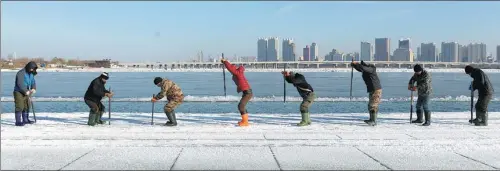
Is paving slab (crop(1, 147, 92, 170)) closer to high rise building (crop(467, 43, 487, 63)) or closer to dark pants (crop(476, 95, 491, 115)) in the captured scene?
dark pants (crop(476, 95, 491, 115))

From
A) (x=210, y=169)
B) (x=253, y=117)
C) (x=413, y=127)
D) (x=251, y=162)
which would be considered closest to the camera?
(x=210, y=169)

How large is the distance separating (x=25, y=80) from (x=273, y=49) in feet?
285

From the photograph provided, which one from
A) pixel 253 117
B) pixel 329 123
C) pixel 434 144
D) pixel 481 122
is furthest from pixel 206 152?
pixel 481 122

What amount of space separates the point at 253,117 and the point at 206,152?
5829 mm

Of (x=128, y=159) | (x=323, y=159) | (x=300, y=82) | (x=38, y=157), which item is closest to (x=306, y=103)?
(x=300, y=82)

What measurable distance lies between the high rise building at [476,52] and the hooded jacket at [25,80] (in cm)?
12322

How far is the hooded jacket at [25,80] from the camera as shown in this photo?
11375 mm

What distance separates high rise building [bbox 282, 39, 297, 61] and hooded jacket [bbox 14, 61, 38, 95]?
86408mm

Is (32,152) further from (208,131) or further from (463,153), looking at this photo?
(463,153)

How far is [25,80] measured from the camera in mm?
11461

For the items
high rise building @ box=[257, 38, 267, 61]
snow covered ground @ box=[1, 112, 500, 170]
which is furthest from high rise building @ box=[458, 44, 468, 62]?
snow covered ground @ box=[1, 112, 500, 170]

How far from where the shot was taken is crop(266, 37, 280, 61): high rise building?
9375 cm

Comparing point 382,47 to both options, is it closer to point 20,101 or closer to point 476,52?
point 476,52

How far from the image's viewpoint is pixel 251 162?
7.38 metres
